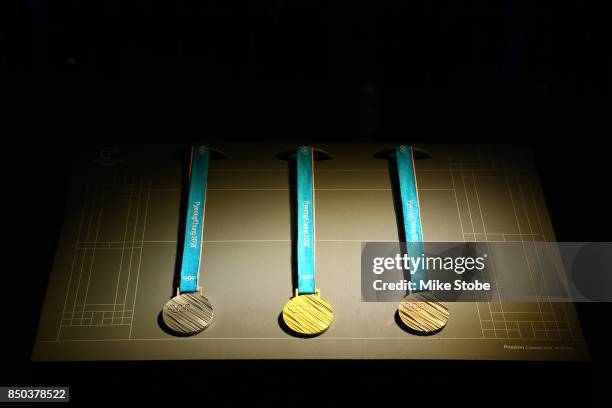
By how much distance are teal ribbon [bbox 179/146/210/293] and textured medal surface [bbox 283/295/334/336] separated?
277 mm

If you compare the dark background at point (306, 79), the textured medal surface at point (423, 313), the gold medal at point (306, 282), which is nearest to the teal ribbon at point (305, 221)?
the gold medal at point (306, 282)

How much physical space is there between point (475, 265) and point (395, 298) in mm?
267

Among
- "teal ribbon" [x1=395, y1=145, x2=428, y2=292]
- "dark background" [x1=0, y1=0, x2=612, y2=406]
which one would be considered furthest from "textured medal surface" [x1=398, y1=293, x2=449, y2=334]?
"dark background" [x1=0, y1=0, x2=612, y2=406]

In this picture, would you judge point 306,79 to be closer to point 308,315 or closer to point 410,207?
point 410,207

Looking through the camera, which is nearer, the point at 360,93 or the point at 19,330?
the point at 19,330

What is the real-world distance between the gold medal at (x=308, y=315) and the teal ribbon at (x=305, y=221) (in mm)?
40

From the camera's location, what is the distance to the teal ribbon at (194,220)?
2.01 m

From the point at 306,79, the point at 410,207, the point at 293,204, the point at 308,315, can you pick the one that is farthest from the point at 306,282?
the point at 306,79

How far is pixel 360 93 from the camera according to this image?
287 centimetres

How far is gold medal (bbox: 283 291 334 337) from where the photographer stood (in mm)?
1894

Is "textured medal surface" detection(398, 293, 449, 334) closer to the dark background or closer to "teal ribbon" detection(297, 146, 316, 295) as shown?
"teal ribbon" detection(297, 146, 316, 295)

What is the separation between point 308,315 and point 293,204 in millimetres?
427
